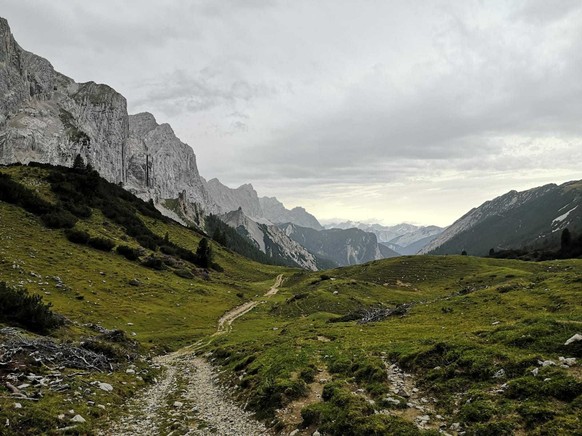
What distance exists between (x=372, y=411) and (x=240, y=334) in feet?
132

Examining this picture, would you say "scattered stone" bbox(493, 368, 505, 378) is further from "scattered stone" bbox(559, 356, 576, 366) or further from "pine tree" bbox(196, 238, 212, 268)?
"pine tree" bbox(196, 238, 212, 268)

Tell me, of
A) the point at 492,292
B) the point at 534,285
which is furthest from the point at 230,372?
the point at 534,285

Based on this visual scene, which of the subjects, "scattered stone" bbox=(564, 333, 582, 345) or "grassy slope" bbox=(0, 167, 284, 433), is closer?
"scattered stone" bbox=(564, 333, 582, 345)

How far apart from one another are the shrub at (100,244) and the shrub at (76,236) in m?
1.22

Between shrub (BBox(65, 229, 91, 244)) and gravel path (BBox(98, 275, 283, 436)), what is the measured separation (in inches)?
2564

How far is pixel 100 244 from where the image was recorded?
8738cm

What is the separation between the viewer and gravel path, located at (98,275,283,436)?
17922 mm

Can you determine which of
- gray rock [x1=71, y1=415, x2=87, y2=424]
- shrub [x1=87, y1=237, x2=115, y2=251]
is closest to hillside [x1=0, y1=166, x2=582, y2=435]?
gray rock [x1=71, y1=415, x2=87, y2=424]

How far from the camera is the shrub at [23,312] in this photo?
32594 mm

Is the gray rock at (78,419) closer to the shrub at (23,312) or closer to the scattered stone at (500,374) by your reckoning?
the scattered stone at (500,374)

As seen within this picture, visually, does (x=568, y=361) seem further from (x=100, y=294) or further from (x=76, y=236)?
(x=76, y=236)

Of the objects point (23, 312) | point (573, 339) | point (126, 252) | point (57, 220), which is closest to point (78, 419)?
point (23, 312)

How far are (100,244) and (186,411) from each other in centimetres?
7787

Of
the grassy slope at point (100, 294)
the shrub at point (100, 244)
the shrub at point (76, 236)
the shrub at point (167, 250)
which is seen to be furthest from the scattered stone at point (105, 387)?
the shrub at point (167, 250)
